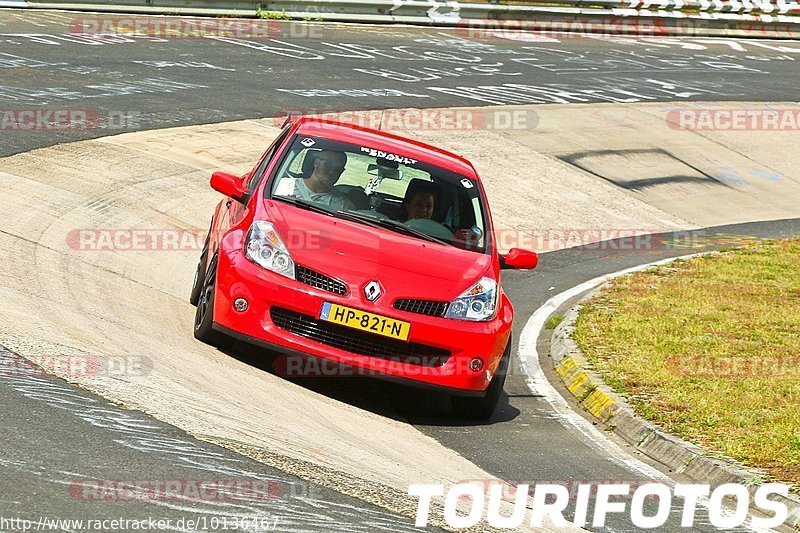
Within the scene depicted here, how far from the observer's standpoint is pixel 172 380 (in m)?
7.59

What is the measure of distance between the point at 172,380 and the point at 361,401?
5.24ft

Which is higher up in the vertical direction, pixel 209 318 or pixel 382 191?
pixel 382 191

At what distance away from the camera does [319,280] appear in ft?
27.3

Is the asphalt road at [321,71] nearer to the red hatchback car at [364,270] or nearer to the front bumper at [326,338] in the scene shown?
the red hatchback car at [364,270]

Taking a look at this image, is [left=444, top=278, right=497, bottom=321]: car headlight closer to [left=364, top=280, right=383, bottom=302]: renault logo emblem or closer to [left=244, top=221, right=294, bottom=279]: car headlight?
[left=364, top=280, right=383, bottom=302]: renault logo emblem

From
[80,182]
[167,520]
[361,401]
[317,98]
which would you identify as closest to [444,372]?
[361,401]

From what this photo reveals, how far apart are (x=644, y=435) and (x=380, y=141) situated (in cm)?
305

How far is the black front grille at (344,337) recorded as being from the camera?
829cm

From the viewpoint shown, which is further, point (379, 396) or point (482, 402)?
point (379, 396)

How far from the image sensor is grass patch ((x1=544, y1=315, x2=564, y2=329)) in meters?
12.3

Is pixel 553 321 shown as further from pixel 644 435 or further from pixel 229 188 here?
pixel 229 188

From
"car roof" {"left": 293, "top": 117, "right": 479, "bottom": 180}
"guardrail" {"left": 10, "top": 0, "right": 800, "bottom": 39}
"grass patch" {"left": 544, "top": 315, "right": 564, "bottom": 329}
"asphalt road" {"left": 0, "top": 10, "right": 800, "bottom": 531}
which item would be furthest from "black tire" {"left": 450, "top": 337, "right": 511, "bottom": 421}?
"guardrail" {"left": 10, "top": 0, "right": 800, "bottom": 39}

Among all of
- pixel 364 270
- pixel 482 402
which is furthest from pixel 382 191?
pixel 482 402

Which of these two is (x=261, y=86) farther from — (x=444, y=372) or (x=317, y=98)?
(x=444, y=372)
